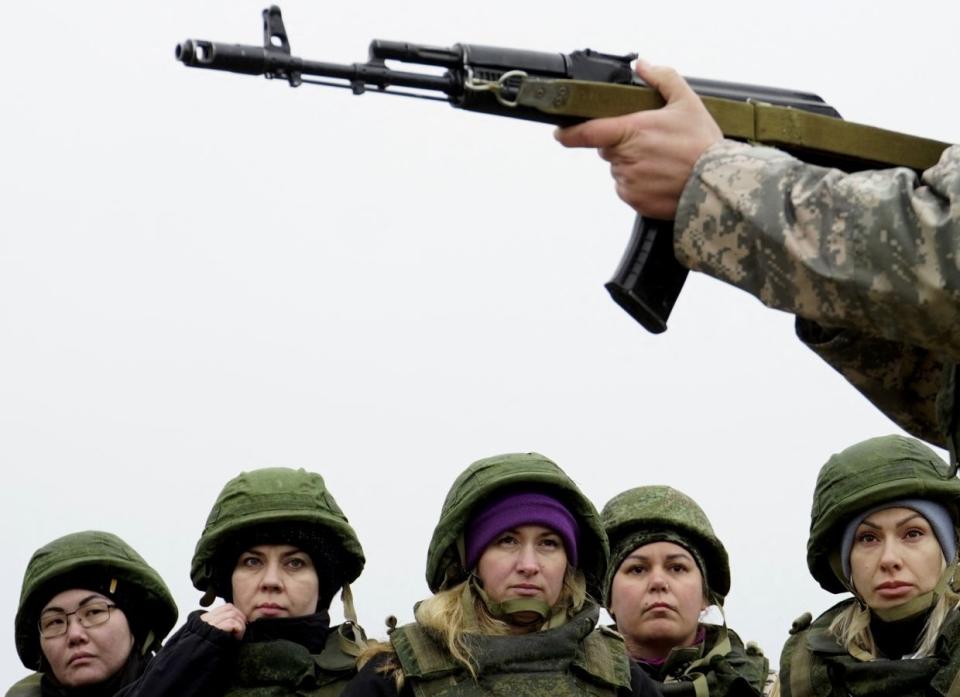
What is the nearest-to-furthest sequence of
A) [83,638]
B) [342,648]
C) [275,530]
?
[342,648] < [275,530] < [83,638]

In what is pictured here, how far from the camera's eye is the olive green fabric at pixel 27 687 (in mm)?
8016

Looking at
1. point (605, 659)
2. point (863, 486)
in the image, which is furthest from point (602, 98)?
point (863, 486)

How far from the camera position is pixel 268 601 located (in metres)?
7.34

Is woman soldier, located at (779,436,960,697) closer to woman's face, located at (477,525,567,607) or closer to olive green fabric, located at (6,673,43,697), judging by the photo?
woman's face, located at (477,525,567,607)

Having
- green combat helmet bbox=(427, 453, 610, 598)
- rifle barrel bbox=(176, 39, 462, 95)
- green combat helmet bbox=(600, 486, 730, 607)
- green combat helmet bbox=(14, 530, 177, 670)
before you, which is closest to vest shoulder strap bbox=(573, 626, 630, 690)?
green combat helmet bbox=(427, 453, 610, 598)

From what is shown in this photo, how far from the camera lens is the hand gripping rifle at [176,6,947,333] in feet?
15.6

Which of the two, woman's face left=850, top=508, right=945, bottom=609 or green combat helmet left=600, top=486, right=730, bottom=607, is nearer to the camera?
woman's face left=850, top=508, right=945, bottom=609

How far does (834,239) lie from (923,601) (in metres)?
3.10

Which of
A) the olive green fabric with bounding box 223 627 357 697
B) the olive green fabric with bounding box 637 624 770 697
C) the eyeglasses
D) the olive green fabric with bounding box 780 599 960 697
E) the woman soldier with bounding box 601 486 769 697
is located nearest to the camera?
the olive green fabric with bounding box 780 599 960 697

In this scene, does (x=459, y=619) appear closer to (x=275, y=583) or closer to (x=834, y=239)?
(x=275, y=583)

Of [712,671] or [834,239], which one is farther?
[712,671]

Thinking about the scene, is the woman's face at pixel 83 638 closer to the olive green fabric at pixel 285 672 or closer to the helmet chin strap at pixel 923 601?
the olive green fabric at pixel 285 672

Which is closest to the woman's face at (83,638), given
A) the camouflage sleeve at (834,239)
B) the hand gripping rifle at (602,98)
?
the hand gripping rifle at (602,98)

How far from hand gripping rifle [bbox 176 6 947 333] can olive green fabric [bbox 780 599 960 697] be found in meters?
2.55
